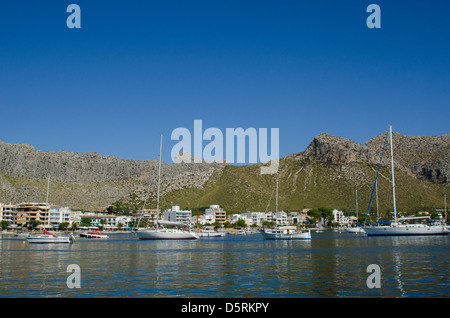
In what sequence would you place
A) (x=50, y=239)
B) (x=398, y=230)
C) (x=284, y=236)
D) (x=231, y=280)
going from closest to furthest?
(x=231, y=280) → (x=50, y=239) → (x=284, y=236) → (x=398, y=230)

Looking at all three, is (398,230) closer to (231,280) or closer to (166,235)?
(166,235)

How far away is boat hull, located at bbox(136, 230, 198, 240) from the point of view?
110438 mm

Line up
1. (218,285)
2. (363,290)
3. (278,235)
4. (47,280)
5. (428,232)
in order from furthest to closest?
(428,232)
(278,235)
(47,280)
(218,285)
(363,290)

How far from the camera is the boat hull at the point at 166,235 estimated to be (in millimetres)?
110438

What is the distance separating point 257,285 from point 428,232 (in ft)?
340

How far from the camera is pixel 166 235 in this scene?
110625 mm

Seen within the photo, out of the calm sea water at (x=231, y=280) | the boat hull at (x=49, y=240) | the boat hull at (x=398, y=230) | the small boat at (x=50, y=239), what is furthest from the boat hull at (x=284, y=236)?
the calm sea water at (x=231, y=280)

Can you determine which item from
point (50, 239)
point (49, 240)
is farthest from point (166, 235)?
point (49, 240)

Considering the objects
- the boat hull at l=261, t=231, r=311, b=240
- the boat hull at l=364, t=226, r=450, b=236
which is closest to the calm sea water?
the boat hull at l=261, t=231, r=311, b=240

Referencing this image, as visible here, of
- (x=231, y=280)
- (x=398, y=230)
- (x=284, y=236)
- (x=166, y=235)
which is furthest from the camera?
(x=398, y=230)

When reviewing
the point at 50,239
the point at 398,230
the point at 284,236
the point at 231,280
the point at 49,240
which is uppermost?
the point at 398,230
